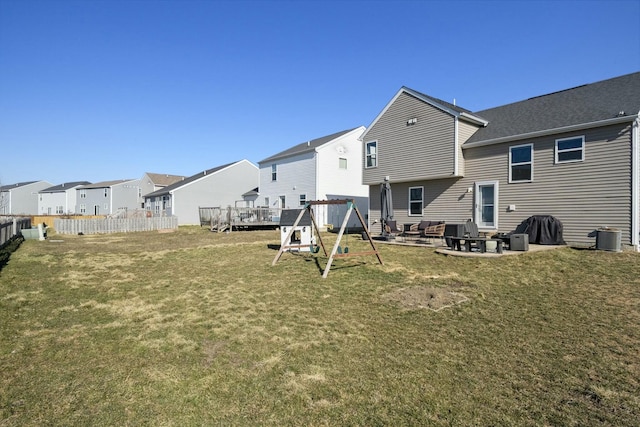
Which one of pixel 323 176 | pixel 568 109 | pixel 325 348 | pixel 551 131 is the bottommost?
pixel 325 348

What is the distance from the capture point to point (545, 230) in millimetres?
12805

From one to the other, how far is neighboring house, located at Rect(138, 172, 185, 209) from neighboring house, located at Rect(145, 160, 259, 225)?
6212 mm

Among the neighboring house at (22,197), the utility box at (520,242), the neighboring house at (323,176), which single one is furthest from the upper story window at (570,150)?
the neighboring house at (22,197)

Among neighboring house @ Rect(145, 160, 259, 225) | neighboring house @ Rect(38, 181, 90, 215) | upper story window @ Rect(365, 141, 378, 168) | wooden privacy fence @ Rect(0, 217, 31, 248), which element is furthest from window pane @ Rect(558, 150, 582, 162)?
neighboring house @ Rect(38, 181, 90, 215)

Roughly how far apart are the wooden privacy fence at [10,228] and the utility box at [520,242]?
62.6ft

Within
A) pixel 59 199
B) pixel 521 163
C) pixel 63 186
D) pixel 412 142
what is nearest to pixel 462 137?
pixel 412 142

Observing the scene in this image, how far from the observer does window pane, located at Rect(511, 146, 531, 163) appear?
1388 cm

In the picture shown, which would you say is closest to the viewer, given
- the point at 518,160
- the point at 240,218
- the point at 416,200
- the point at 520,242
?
the point at 520,242

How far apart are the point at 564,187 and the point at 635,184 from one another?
6.56 ft

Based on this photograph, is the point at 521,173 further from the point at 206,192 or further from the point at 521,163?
the point at 206,192

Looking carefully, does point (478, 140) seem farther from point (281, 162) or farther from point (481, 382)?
point (281, 162)

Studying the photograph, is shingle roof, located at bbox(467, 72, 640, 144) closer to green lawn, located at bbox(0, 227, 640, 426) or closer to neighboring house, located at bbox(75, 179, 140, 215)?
green lawn, located at bbox(0, 227, 640, 426)

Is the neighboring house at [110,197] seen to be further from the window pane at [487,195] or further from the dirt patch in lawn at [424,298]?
the dirt patch in lawn at [424,298]

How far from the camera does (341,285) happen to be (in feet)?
27.0
